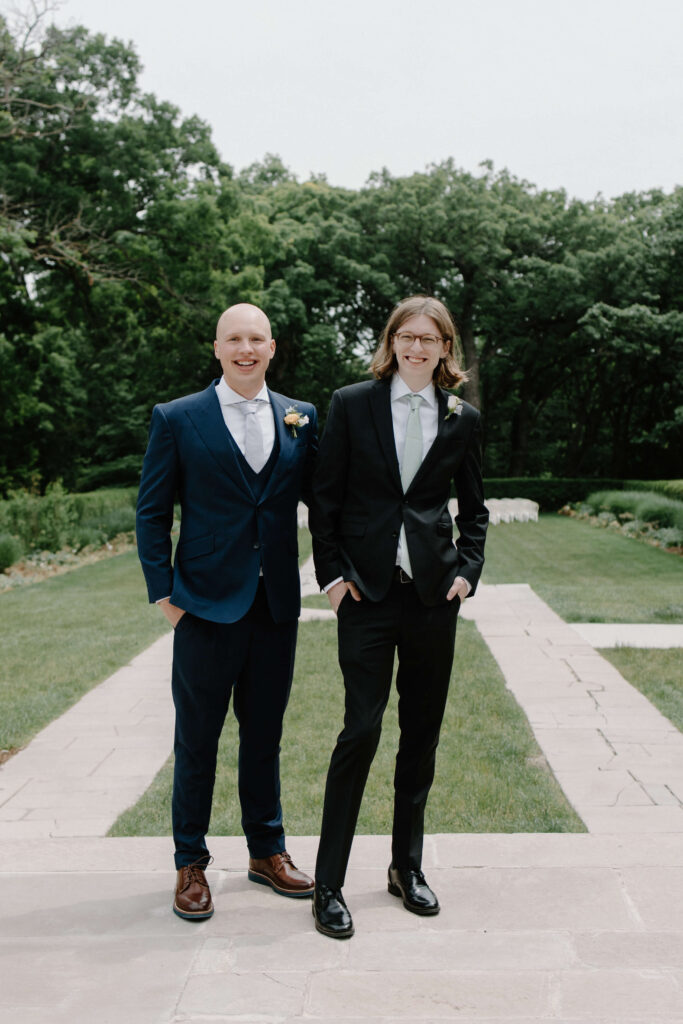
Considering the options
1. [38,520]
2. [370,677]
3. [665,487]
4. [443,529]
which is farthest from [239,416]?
[665,487]

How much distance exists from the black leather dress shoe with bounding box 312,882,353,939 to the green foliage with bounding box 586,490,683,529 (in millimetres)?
14215

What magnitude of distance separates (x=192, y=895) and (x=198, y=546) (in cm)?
112

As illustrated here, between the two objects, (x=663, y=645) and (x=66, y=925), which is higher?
(x=66, y=925)

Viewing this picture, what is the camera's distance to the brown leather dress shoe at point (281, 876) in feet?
10.2

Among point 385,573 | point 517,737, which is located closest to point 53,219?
point 517,737

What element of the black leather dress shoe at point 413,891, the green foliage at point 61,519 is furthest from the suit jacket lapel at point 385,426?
the green foliage at point 61,519

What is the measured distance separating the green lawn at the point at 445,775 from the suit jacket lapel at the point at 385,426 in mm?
1685

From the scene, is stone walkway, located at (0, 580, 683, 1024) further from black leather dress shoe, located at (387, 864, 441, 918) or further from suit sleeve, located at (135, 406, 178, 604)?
suit sleeve, located at (135, 406, 178, 604)

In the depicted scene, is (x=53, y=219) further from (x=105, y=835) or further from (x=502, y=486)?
(x=105, y=835)

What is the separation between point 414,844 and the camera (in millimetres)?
3049

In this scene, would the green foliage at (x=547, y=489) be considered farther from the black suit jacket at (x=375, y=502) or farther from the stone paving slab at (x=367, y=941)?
the black suit jacket at (x=375, y=502)

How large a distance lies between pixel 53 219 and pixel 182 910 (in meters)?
18.0

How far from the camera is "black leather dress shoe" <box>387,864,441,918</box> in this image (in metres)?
2.93

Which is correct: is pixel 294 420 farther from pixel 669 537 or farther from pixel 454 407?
pixel 669 537
